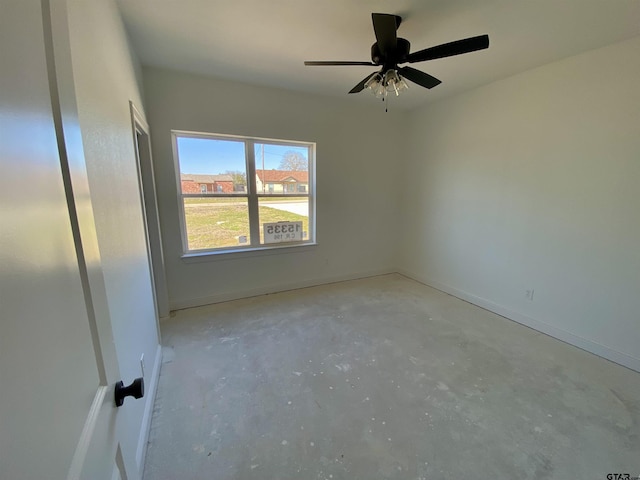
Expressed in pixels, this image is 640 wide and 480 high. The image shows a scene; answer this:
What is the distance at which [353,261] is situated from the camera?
420 cm

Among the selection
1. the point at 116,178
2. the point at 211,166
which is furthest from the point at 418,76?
the point at 211,166

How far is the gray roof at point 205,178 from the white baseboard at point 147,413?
1.83 meters

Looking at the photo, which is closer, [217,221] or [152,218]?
[152,218]

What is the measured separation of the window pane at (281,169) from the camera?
11.0 feet

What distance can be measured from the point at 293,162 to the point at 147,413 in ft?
9.73

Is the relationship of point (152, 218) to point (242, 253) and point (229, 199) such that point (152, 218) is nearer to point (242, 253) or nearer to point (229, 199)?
point (229, 199)

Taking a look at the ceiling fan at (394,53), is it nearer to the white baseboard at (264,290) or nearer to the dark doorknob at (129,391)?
the dark doorknob at (129,391)

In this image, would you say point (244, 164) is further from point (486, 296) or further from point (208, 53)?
point (486, 296)

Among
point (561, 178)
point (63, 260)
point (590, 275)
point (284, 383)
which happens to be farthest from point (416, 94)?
point (63, 260)

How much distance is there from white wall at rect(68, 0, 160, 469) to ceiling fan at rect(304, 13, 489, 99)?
1188 mm

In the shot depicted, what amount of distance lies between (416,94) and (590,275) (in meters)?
2.67

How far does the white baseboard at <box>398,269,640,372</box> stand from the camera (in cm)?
222

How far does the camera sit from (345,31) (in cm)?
203

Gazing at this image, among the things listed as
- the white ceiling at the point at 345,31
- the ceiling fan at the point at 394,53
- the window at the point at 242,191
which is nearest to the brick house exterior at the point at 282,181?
the window at the point at 242,191
